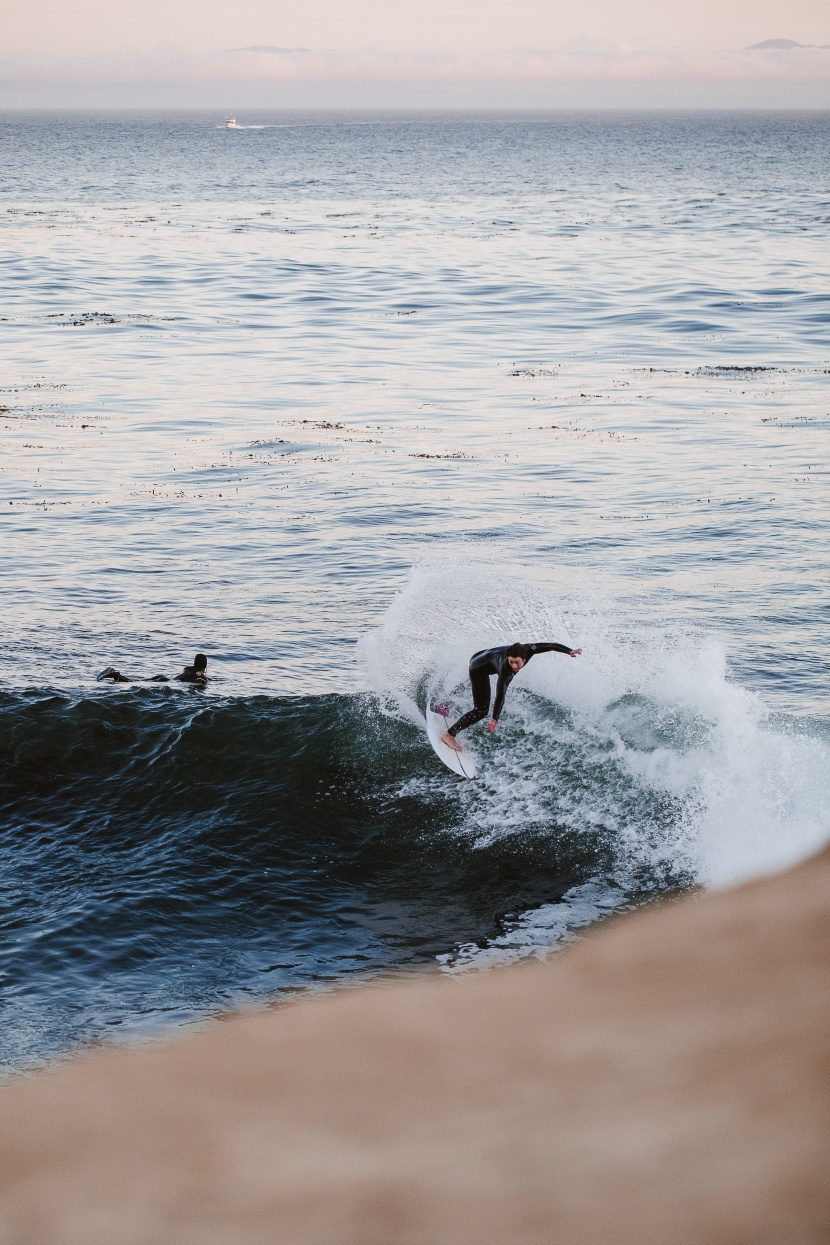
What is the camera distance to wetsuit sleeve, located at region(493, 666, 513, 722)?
1450cm

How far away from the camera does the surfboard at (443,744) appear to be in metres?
14.8

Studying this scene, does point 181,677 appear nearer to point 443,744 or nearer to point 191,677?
point 191,677

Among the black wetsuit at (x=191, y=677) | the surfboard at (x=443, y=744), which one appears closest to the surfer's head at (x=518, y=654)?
the surfboard at (x=443, y=744)

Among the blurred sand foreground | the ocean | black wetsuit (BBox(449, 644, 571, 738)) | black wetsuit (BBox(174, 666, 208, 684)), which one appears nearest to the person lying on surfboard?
black wetsuit (BBox(449, 644, 571, 738))

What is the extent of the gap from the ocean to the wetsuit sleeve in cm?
85

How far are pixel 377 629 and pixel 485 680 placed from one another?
467 cm

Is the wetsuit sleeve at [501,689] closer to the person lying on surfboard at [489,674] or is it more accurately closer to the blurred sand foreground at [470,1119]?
the person lying on surfboard at [489,674]

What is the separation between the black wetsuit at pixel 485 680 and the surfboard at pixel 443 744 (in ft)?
0.78

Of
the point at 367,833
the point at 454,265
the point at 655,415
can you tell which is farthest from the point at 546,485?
the point at 454,265

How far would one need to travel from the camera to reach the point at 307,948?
Answer: 11828 millimetres

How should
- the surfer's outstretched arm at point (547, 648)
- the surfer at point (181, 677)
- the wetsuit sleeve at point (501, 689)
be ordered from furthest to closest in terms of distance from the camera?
the surfer at point (181, 677) → the wetsuit sleeve at point (501, 689) → the surfer's outstretched arm at point (547, 648)

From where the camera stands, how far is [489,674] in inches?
581

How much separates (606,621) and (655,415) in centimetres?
1452

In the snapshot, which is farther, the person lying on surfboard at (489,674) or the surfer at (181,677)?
the surfer at (181,677)
